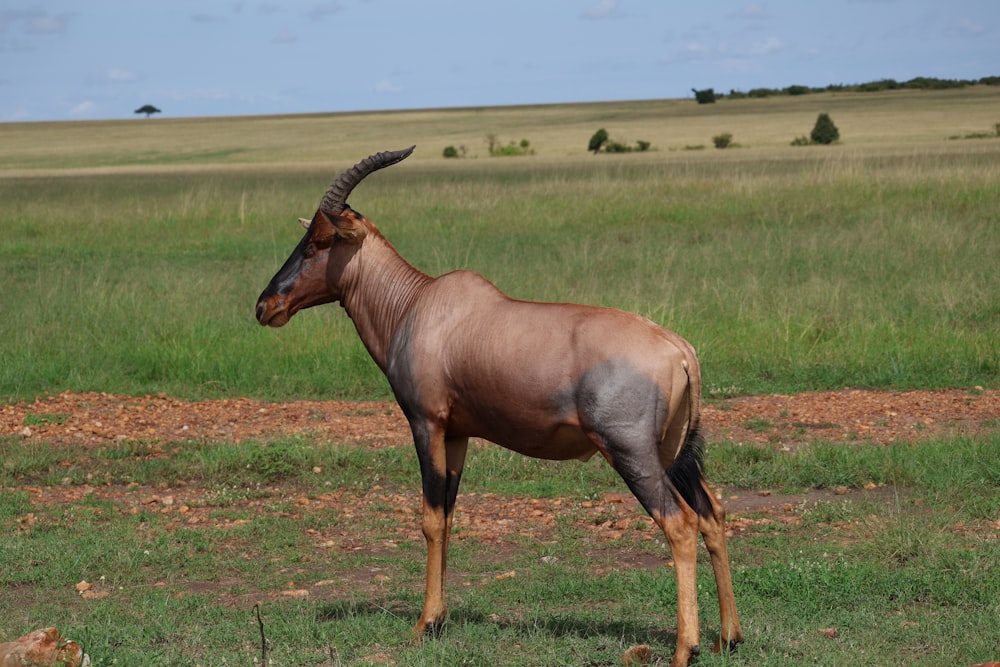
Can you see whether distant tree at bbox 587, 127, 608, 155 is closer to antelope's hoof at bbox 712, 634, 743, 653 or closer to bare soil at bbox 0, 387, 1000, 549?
bare soil at bbox 0, 387, 1000, 549

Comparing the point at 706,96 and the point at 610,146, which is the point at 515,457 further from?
the point at 706,96

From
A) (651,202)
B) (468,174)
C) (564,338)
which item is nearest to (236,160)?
(468,174)

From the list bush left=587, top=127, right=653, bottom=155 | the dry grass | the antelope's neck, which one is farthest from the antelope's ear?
bush left=587, top=127, right=653, bottom=155

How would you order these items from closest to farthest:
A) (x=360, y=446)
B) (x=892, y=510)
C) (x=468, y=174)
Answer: (x=892, y=510), (x=360, y=446), (x=468, y=174)

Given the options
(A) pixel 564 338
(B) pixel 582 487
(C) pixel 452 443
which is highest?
(A) pixel 564 338

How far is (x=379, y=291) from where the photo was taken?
6.09 metres

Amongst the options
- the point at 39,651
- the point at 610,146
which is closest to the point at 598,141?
the point at 610,146

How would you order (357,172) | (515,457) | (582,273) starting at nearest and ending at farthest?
(357,172)
(515,457)
(582,273)

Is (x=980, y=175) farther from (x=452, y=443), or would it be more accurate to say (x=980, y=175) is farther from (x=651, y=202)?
(x=452, y=443)

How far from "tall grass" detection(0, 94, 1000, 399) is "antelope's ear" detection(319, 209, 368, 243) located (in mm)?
5785

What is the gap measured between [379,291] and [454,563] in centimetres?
180

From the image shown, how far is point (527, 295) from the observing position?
589 inches

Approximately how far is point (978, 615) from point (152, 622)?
3914 millimetres

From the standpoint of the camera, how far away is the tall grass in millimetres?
12086
